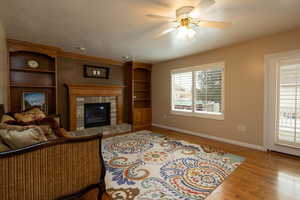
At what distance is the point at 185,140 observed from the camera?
3.75 m

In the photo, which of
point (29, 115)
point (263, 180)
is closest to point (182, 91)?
point (263, 180)

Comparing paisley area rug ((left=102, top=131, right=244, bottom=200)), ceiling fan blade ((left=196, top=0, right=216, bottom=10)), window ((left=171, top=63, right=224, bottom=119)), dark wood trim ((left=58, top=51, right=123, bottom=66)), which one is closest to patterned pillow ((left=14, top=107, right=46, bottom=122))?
paisley area rug ((left=102, top=131, right=244, bottom=200))

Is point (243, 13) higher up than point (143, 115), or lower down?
higher up

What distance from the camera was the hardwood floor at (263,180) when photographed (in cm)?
169

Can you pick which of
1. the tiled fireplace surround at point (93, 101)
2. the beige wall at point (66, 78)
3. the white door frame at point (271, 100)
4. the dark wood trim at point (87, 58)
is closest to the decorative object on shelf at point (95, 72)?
the beige wall at point (66, 78)

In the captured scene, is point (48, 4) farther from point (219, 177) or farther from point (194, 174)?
point (219, 177)

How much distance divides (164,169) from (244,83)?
2657mm

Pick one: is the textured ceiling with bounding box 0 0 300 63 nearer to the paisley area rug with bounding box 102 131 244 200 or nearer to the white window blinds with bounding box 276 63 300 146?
the white window blinds with bounding box 276 63 300 146


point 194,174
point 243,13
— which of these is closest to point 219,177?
point 194,174

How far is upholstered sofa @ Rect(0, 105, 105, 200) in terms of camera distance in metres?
1.10

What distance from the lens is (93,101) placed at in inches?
177

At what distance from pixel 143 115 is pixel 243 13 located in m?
4.07

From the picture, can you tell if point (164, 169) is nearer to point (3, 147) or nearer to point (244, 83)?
point (3, 147)

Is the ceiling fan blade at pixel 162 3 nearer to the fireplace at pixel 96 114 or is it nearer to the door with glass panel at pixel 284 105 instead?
the door with glass panel at pixel 284 105
